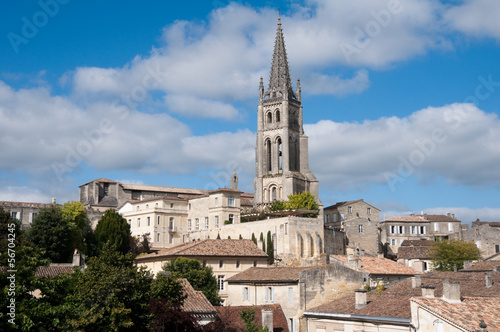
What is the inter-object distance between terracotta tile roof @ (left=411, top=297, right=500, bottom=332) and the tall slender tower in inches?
2744

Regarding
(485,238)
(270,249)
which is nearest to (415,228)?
(485,238)

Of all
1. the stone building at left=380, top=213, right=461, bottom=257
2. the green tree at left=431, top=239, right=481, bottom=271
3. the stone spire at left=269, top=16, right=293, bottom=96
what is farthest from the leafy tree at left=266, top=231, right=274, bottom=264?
the stone spire at left=269, top=16, right=293, bottom=96

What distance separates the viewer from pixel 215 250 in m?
55.1

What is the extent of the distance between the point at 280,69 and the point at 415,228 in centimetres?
3586

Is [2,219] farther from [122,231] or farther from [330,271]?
[330,271]

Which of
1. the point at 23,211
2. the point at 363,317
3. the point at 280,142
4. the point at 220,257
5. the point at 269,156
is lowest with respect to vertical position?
the point at 363,317

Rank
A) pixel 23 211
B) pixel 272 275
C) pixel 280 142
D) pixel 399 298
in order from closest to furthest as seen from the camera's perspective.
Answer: pixel 399 298, pixel 272 275, pixel 23 211, pixel 280 142

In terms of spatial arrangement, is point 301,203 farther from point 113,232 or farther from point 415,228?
point 113,232

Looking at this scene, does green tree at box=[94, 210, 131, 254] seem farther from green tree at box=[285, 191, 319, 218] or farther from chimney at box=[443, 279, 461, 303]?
chimney at box=[443, 279, 461, 303]

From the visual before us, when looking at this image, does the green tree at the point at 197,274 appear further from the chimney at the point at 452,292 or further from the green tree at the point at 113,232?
the chimney at the point at 452,292

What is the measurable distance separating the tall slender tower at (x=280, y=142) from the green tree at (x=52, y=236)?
4055 centimetres

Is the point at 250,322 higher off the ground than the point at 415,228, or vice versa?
the point at 415,228

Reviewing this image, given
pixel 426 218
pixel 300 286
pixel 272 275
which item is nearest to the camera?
pixel 300 286

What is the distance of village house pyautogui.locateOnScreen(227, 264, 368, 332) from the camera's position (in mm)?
39625
